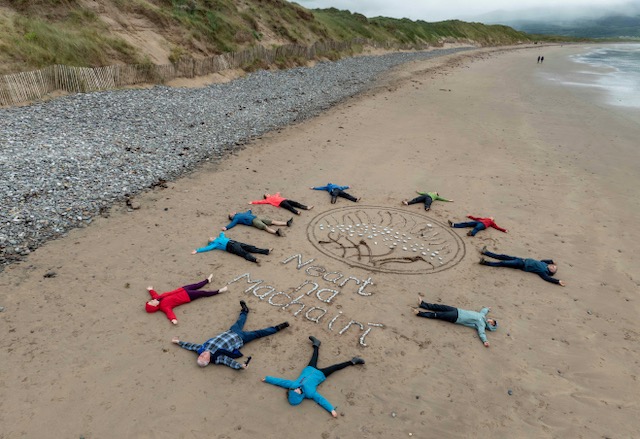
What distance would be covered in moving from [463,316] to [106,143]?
13546 millimetres

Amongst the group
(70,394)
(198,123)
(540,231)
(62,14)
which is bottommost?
(540,231)

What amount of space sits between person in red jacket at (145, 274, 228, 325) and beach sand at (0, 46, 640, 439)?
0.21m

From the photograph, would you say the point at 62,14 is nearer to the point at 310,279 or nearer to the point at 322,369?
the point at 310,279

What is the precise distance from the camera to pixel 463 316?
26.3 feet

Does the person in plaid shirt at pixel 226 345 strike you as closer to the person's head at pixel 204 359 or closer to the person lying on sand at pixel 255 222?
the person's head at pixel 204 359

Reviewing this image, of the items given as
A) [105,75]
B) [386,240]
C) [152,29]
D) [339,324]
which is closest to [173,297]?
[339,324]

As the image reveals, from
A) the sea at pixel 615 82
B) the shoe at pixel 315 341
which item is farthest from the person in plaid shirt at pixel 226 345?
the sea at pixel 615 82

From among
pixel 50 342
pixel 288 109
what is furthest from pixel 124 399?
pixel 288 109

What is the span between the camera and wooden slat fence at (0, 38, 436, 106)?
647 inches

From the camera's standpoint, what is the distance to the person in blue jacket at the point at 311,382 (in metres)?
6.27

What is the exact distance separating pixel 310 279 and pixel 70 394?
16.2 feet

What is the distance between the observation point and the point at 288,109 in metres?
23.2

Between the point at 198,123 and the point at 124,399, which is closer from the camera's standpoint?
the point at 124,399

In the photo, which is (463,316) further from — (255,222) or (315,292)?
(255,222)
